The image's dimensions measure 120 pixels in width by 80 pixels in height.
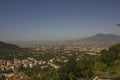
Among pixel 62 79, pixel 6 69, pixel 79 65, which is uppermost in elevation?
pixel 79 65

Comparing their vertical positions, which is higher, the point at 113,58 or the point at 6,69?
the point at 113,58

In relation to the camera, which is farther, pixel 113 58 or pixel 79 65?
pixel 113 58

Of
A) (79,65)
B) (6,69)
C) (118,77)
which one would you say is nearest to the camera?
(118,77)

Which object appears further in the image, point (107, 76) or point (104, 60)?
point (104, 60)

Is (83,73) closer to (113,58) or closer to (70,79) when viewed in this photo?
(70,79)

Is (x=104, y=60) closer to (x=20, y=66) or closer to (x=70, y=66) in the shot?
(x=70, y=66)

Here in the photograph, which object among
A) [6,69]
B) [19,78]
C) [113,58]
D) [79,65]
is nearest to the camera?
[79,65]

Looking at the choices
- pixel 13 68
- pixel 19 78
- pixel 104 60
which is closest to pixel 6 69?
pixel 13 68

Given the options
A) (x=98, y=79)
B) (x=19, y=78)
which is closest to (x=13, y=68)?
(x=19, y=78)

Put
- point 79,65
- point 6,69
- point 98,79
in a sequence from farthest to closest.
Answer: point 6,69 → point 79,65 → point 98,79
